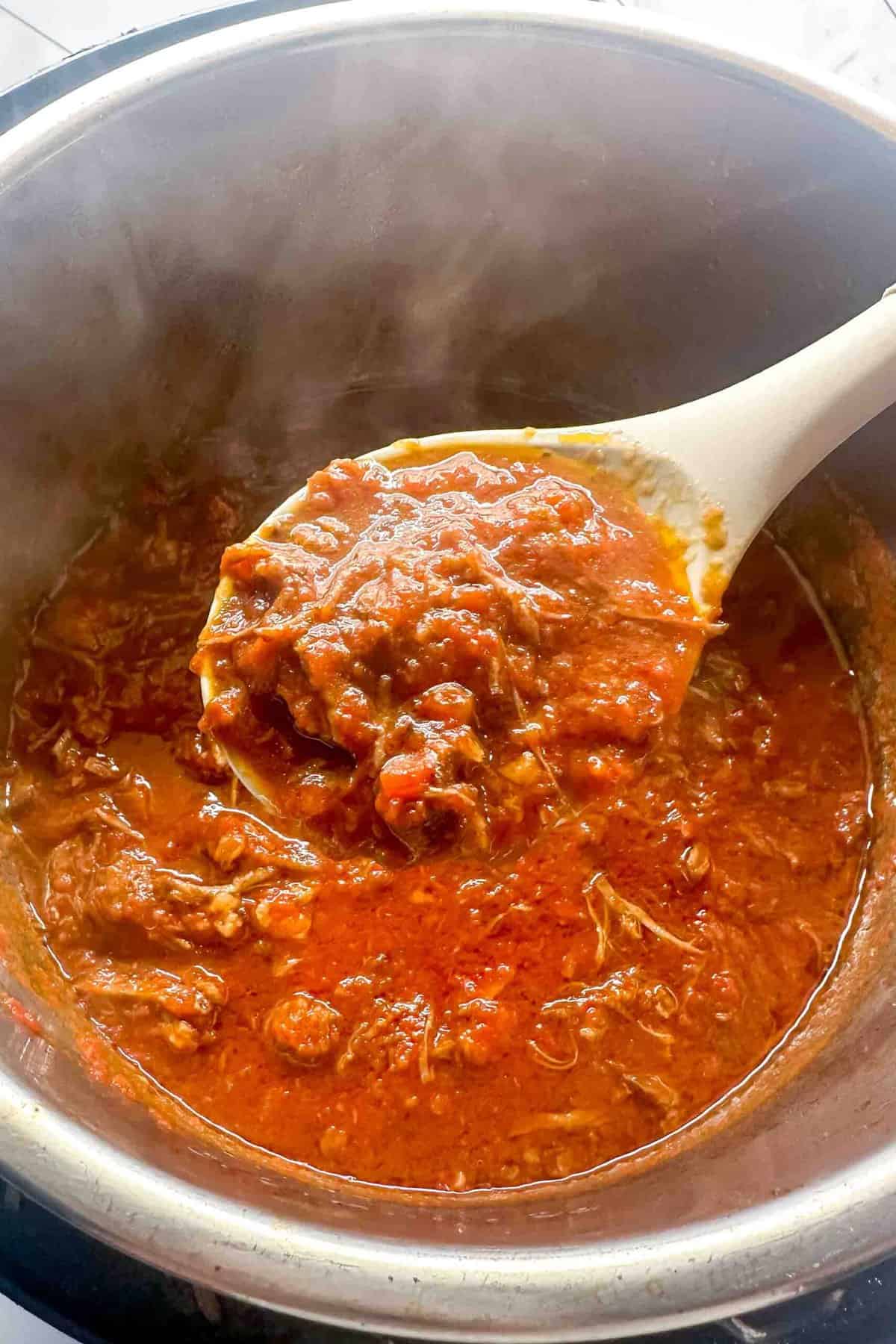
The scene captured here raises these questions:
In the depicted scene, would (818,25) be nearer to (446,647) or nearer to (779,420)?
(779,420)

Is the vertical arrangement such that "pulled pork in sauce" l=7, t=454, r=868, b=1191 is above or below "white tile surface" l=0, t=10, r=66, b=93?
below

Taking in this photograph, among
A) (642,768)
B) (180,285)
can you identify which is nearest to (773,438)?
(642,768)

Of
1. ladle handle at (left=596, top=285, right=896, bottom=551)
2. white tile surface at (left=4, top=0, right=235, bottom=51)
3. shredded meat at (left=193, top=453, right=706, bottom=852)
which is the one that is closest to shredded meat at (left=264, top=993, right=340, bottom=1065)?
shredded meat at (left=193, top=453, right=706, bottom=852)

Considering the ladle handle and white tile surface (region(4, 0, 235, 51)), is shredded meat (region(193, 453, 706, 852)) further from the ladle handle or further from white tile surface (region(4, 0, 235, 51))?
white tile surface (region(4, 0, 235, 51))

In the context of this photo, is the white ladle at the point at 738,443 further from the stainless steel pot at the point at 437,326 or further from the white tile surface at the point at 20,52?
the white tile surface at the point at 20,52

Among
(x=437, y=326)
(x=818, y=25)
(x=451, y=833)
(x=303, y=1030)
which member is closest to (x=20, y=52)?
(x=437, y=326)

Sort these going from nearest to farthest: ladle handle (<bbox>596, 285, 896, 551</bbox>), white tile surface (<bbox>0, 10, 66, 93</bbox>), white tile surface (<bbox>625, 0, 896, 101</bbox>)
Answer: ladle handle (<bbox>596, 285, 896, 551</bbox>) → white tile surface (<bbox>0, 10, 66, 93</bbox>) → white tile surface (<bbox>625, 0, 896, 101</bbox>)

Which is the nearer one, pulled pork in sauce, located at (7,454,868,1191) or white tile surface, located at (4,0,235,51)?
pulled pork in sauce, located at (7,454,868,1191)

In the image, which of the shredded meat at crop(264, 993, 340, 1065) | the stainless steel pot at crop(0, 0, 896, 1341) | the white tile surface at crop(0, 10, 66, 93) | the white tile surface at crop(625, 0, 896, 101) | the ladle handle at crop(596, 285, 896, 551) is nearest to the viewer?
the stainless steel pot at crop(0, 0, 896, 1341)
